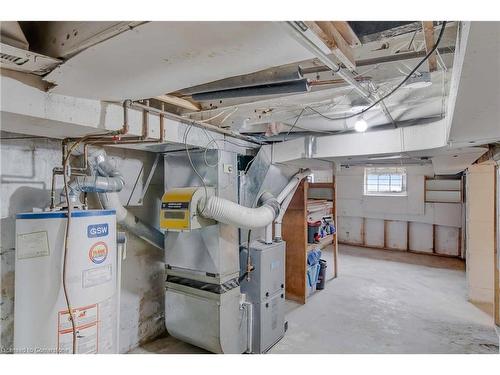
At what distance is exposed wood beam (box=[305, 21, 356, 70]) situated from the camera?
84cm

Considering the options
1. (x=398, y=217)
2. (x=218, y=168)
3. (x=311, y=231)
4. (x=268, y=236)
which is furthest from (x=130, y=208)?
(x=398, y=217)

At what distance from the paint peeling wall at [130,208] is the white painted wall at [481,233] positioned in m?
4.10

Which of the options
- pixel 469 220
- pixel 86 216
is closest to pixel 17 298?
pixel 86 216

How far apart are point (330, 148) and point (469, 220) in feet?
9.43

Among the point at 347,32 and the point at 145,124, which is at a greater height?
the point at 347,32

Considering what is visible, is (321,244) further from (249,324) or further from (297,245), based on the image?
(249,324)

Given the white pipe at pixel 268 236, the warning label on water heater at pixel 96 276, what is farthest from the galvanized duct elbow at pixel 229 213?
the warning label on water heater at pixel 96 276

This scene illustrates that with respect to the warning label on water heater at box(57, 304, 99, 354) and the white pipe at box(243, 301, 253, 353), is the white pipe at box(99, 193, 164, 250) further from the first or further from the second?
the white pipe at box(243, 301, 253, 353)

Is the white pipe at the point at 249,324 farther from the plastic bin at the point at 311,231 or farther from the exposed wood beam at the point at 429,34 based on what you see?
the exposed wood beam at the point at 429,34

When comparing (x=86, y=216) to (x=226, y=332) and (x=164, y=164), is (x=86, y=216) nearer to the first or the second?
(x=164, y=164)

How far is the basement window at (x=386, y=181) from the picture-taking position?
22.7 ft

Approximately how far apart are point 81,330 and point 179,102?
1.47m

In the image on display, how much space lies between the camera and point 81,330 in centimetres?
153
